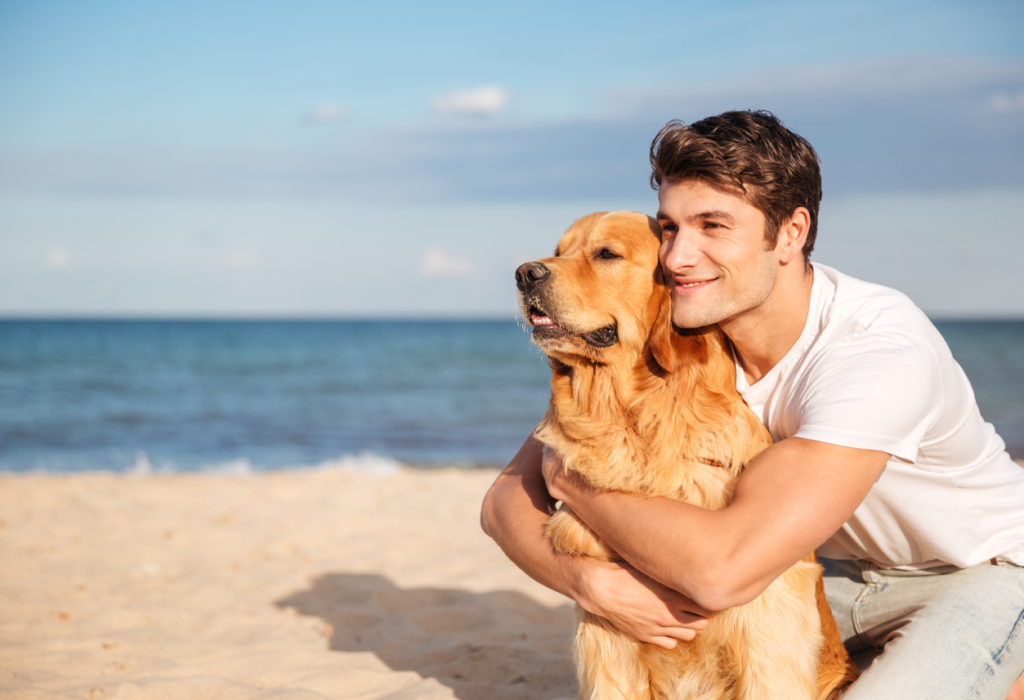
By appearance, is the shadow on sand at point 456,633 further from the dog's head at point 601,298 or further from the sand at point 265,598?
the dog's head at point 601,298

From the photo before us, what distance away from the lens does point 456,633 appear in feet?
13.3

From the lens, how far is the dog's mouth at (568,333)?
8.60ft

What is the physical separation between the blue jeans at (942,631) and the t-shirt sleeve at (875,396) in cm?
72

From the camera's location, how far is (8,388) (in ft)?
57.9

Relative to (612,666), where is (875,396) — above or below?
above

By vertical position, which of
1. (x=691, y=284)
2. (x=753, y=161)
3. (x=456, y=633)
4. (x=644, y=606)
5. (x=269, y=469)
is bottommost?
(x=269, y=469)

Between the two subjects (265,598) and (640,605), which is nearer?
(640,605)

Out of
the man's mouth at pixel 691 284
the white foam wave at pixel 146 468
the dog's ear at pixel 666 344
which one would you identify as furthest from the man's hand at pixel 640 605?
the white foam wave at pixel 146 468

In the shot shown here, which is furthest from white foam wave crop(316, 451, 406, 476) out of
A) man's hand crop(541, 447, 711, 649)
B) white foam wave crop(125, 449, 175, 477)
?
man's hand crop(541, 447, 711, 649)

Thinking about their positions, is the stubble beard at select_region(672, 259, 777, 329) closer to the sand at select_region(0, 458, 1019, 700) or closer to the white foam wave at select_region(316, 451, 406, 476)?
the sand at select_region(0, 458, 1019, 700)

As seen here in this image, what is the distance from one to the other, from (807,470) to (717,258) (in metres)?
0.73

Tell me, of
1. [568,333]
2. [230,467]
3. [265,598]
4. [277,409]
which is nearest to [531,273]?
[568,333]

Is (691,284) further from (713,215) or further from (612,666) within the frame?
(612,666)

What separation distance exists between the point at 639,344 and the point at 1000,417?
13.9 m
